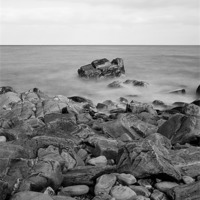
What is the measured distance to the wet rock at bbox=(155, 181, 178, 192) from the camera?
18.3ft

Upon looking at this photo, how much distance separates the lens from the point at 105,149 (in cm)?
693

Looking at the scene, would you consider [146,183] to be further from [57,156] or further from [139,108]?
[139,108]

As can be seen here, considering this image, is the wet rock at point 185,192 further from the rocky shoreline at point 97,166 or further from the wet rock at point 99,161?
the wet rock at point 99,161

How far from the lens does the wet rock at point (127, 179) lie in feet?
18.5

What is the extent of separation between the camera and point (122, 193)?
17.3 ft

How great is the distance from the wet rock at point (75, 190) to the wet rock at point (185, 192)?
141cm

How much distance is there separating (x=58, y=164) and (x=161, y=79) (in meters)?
21.7

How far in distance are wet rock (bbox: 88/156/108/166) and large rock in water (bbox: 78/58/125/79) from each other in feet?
59.5

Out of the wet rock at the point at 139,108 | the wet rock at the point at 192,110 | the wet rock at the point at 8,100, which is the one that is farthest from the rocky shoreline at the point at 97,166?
the wet rock at the point at 8,100

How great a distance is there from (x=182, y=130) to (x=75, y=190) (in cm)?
412

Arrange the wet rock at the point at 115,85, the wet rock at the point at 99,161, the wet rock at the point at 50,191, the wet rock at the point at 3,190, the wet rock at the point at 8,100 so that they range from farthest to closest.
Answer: the wet rock at the point at 115,85, the wet rock at the point at 8,100, the wet rock at the point at 99,161, the wet rock at the point at 50,191, the wet rock at the point at 3,190

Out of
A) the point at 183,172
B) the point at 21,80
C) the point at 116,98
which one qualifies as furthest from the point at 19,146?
the point at 21,80

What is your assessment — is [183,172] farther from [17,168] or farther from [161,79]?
[161,79]

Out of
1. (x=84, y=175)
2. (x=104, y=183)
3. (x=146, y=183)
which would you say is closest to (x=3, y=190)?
(x=84, y=175)
